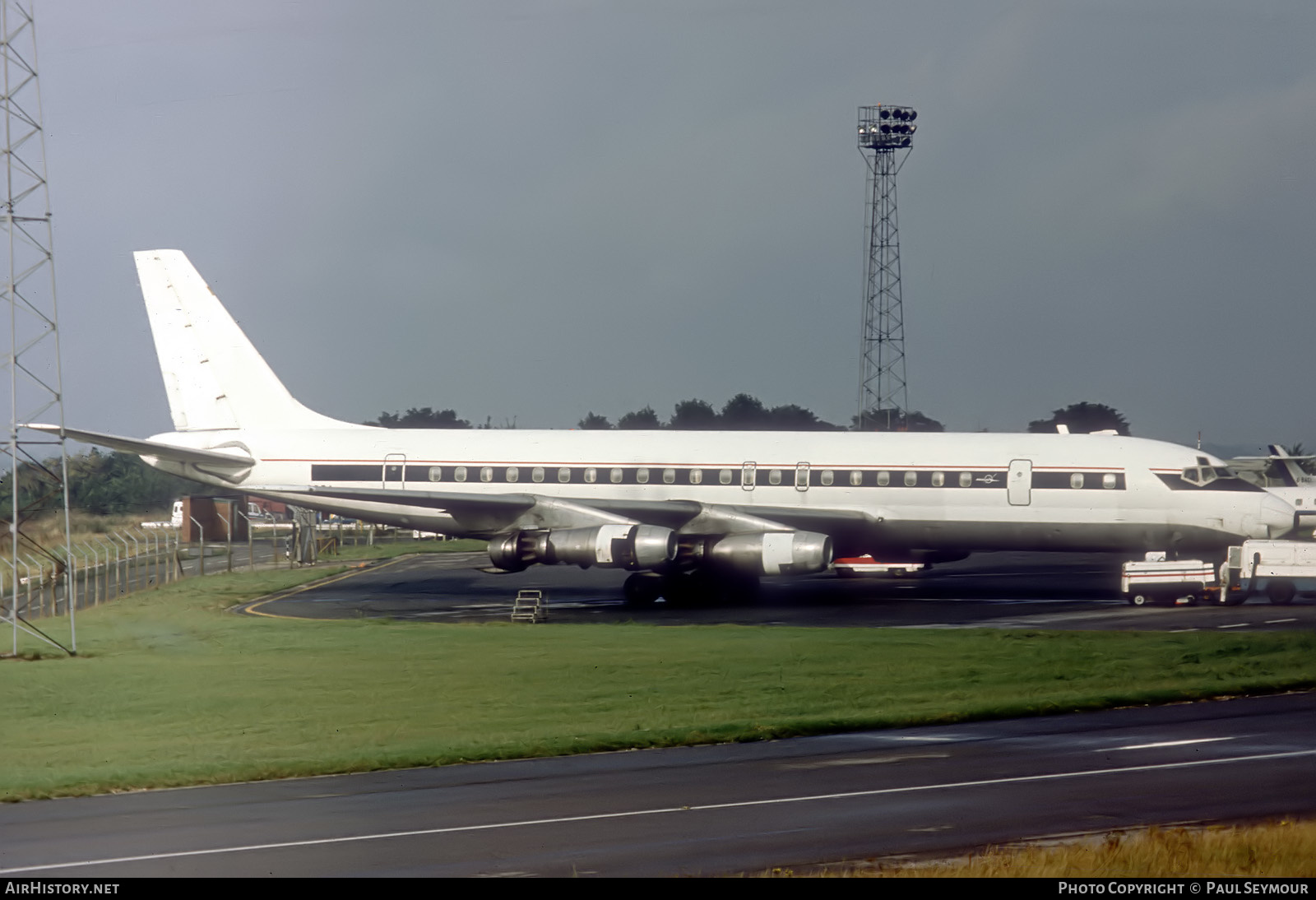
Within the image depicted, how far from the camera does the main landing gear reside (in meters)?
37.1

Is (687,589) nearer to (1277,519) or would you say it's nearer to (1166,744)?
(1277,519)

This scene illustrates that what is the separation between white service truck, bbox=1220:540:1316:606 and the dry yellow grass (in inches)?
902

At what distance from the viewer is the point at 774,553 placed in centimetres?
3441

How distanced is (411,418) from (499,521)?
187 feet

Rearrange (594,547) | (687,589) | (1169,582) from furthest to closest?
1. (687,589)
2. (594,547)
3. (1169,582)

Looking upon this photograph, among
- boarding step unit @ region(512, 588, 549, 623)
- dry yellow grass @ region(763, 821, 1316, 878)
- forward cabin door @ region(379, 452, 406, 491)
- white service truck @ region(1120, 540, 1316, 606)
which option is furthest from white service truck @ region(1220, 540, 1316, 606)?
dry yellow grass @ region(763, 821, 1316, 878)

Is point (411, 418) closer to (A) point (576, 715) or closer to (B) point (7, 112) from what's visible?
(B) point (7, 112)

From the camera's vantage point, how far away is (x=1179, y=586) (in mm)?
33188

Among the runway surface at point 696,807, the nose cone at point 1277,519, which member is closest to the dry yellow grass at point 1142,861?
the runway surface at point 696,807

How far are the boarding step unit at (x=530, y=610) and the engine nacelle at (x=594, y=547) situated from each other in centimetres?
107

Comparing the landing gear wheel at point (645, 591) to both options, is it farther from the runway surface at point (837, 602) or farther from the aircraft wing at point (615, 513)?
the aircraft wing at point (615, 513)

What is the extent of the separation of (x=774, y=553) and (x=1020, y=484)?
6764 mm

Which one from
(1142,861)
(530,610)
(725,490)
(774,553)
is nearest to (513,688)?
(530,610)

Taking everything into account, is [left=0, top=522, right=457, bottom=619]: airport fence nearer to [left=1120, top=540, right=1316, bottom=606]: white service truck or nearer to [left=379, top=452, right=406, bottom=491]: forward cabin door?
[left=379, top=452, right=406, bottom=491]: forward cabin door
